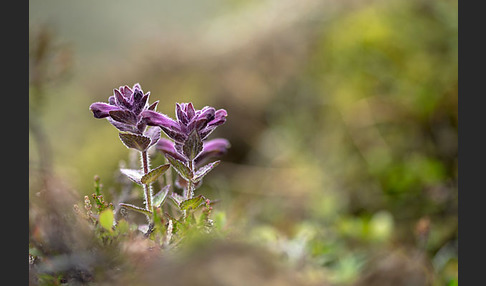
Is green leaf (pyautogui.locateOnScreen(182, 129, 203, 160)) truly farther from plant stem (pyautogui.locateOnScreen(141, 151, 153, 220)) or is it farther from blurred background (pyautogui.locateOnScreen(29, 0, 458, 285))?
blurred background (pyautogui.locateOnScreen(29, 0, 458, 285))

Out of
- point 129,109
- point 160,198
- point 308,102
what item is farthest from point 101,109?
point 308,102

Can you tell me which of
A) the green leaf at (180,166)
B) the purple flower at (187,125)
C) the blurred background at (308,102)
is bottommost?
the green leaf at (180,166)

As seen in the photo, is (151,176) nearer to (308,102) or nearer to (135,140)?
(135,140)

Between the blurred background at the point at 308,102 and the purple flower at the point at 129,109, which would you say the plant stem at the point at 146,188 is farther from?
the blurred background at the point at 308,102

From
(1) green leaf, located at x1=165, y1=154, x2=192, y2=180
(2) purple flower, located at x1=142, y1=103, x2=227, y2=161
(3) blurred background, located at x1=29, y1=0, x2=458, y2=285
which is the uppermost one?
(3) blurred background, located at x1=29, y1=0, x2=458, y2=285

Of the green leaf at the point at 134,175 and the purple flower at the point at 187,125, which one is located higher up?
the purple flower at the point at 187,125

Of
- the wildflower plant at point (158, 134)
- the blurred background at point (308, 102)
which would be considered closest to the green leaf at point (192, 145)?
the wildflower plant at point (158, 134)

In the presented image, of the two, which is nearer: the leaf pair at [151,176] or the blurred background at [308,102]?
the leaf pair at [151,176]

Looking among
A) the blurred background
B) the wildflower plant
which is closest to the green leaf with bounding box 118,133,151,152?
the wildflower plant
